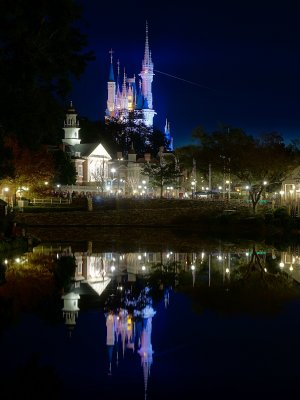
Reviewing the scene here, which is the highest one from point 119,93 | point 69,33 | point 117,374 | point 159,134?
point 119,93

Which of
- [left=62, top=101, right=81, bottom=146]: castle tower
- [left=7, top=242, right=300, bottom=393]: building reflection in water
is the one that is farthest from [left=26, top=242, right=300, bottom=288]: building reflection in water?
[left=62, top=101, right=81, bottom=146]: castle tower

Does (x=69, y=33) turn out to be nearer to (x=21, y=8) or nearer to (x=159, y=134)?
(x=21, y=8)

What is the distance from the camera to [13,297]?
20922 mm

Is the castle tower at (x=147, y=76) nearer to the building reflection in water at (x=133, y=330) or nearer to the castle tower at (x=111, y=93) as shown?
the castle tower at (x=111, y=93)

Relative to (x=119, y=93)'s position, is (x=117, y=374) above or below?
below

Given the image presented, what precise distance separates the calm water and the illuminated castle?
419 feet

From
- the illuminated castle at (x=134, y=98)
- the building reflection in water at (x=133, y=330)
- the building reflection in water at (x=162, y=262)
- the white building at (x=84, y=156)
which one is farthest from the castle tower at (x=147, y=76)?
the building reflection in water at (x=133, y=330)

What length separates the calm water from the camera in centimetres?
1232

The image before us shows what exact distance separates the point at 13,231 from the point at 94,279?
1532 centimetres

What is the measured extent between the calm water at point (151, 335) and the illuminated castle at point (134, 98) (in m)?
128

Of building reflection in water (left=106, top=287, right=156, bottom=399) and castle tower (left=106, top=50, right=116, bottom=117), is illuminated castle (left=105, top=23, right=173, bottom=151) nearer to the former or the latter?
castle tower (left=106, top=50, right=116, bottom=117)

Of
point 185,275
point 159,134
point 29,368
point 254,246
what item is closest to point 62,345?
point 29,368

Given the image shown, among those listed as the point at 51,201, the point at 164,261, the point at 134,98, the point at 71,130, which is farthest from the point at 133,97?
the point at 164,261

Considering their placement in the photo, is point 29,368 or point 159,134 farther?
point 159,134
